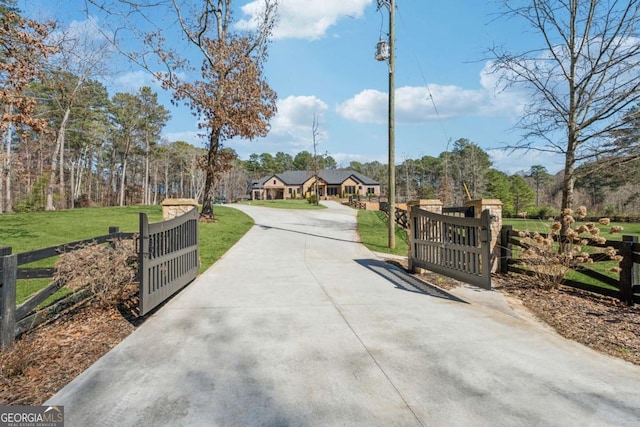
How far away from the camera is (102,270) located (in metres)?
4.47

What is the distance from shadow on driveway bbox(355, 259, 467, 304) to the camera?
18.9 feet

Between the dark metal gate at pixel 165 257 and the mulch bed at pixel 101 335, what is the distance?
0.46 metres

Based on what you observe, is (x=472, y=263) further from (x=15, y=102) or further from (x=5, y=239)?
(x=5, y=239)

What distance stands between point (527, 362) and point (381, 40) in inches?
388

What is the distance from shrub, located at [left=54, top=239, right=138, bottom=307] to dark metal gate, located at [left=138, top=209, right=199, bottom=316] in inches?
21.2

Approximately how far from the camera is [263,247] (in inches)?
393

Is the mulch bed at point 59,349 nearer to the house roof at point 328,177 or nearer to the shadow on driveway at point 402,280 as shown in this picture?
the shadow on driveway at point 402,280

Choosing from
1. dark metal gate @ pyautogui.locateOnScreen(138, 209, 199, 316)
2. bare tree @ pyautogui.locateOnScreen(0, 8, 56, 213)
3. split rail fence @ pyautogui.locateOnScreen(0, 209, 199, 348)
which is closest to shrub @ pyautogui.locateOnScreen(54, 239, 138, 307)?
split rail fence @ pyautogui.locateOnScreen(0, 209, 199, 348)

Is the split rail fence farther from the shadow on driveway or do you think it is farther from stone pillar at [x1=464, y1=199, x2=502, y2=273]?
stone pillar at [x1=464, y1=199, x2=502, y2=273]

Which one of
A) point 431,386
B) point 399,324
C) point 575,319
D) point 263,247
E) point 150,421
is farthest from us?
point 263,247

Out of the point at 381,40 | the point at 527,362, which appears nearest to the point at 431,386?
the point at 527,362

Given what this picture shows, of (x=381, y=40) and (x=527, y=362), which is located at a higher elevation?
(x=381, y=40)

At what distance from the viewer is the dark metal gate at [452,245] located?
529 cm

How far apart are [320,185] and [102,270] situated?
52.6 m
